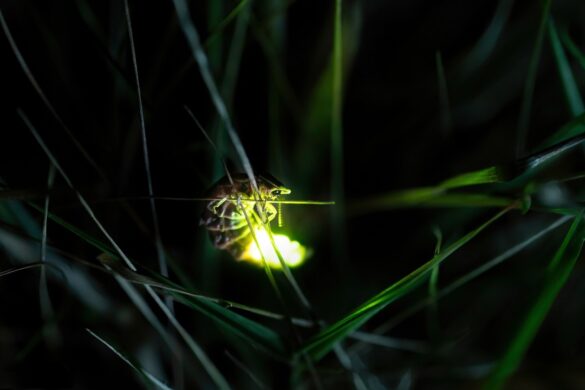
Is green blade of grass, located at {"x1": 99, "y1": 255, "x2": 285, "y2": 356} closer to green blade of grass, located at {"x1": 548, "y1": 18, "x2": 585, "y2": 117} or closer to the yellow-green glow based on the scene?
the yellow-green glow

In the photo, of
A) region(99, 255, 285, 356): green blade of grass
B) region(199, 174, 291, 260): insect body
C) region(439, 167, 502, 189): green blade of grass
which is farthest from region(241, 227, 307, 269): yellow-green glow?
region(439, 167, 502, 189): green blade of grass

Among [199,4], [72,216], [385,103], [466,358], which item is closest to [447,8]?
[385,103]

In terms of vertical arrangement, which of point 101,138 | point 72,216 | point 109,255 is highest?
point 101,138

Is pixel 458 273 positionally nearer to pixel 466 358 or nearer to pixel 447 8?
pixel 466 358

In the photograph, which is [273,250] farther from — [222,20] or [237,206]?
[222,20]

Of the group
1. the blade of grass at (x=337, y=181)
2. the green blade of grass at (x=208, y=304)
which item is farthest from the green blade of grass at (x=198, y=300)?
the blade of grass at (x=337, y=181)

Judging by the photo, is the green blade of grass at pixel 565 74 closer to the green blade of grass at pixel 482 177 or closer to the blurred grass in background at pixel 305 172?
the blurred grass in background at pixel 305 172

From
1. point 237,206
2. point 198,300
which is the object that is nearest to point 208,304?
point 198,300
